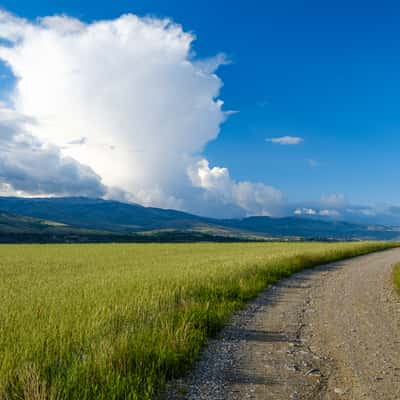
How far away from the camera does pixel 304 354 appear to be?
897 cm

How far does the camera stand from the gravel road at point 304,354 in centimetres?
691

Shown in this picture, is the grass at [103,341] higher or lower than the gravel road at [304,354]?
higher

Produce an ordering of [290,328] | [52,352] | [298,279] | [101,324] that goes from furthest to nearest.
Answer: [298,279] → [290,328] → [101,324] → [52,352]

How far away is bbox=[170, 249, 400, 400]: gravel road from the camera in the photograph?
272 inches

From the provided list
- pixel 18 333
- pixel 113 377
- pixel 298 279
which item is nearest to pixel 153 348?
pixel 113 377

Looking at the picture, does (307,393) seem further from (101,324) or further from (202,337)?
(101,324)

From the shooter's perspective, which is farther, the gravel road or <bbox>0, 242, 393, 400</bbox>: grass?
the gravel road

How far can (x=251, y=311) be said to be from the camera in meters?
13.8

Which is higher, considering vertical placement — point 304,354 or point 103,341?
point 103,341

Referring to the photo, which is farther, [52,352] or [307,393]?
[52,352]

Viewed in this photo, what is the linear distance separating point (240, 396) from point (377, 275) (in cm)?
2122

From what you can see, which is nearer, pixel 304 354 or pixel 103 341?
pixel 103 341

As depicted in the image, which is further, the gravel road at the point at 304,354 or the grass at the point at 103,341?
the gravel road at the point at 304,354

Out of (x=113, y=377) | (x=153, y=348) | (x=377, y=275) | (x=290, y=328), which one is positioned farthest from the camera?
(x=377, y=275)
